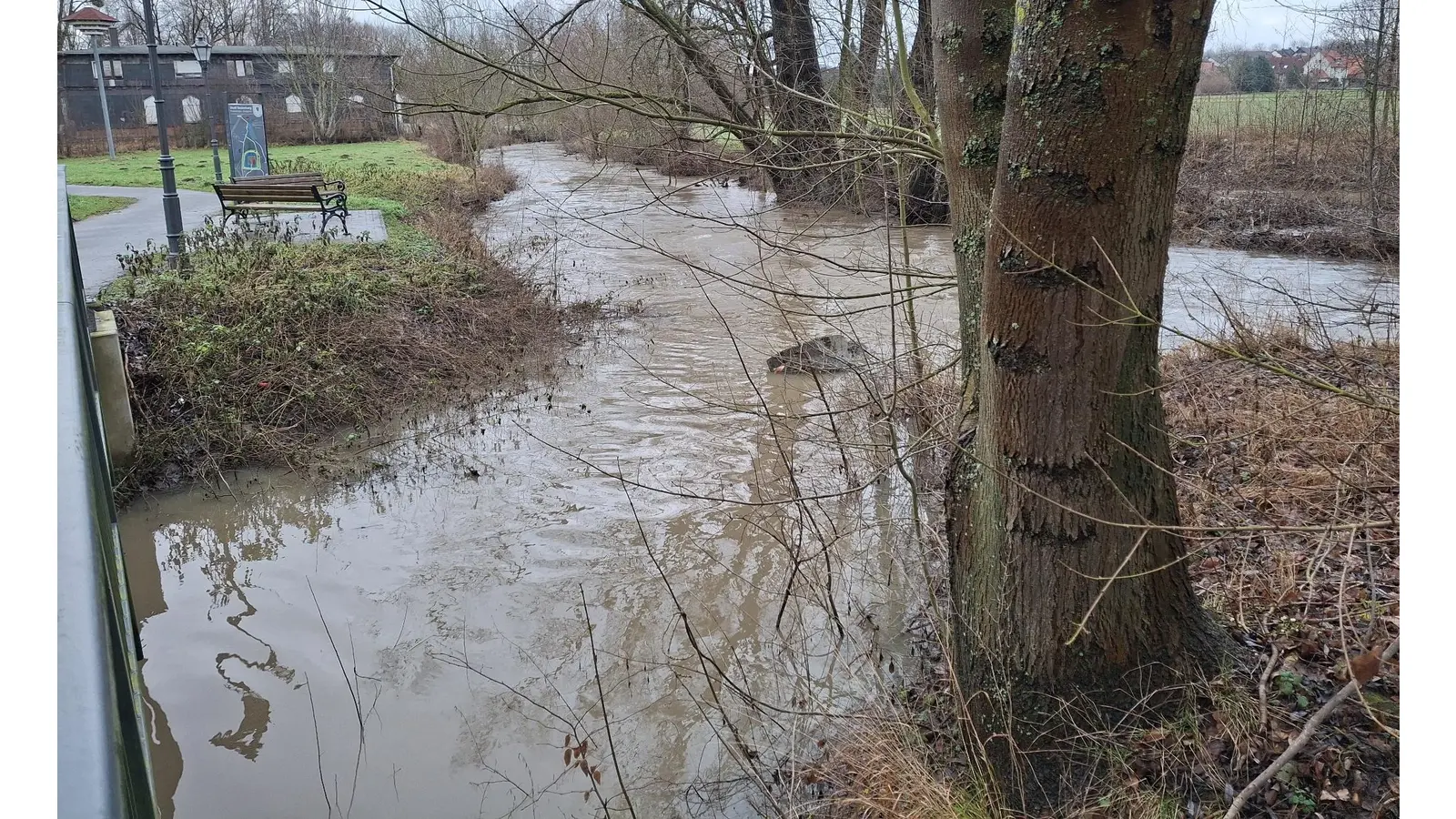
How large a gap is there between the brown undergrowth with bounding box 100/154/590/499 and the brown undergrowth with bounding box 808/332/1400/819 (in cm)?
614

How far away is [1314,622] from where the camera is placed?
13.9ft

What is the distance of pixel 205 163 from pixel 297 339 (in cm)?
2587

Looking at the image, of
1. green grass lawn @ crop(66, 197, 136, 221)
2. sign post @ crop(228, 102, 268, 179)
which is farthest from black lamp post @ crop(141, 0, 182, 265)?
sign post @ crop(228, 102, 268, 179)

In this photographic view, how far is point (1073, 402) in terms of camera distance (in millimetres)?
3500

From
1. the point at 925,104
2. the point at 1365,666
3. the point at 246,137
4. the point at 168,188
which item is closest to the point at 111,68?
the point at 246,137

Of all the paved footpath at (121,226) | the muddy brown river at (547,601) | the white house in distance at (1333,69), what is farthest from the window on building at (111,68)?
the white house in distance at (1333,69)

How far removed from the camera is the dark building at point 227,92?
3750 centimetres

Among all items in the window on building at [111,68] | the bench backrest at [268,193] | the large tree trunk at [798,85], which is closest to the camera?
the large tree trunk at [798,85]

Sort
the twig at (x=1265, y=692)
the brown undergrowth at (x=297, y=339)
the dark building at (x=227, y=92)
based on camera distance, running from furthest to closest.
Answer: the dark building at (x=227, y=92), the brown undergrowth at (x=297, y=339), the twig at (x=1265, y=692)

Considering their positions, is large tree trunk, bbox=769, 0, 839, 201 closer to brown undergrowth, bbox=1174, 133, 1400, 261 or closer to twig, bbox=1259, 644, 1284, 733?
twig, bbox=1259, 644, 1284, 733

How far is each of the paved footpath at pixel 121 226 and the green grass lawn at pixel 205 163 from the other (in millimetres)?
1459

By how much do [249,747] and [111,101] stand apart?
41466 millimetres

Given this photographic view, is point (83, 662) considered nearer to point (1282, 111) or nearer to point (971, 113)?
point (971, 113)

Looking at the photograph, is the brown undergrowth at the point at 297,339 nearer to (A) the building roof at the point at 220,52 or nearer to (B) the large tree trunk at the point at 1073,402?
(B) the large tree trunk at the point at 1073,402
